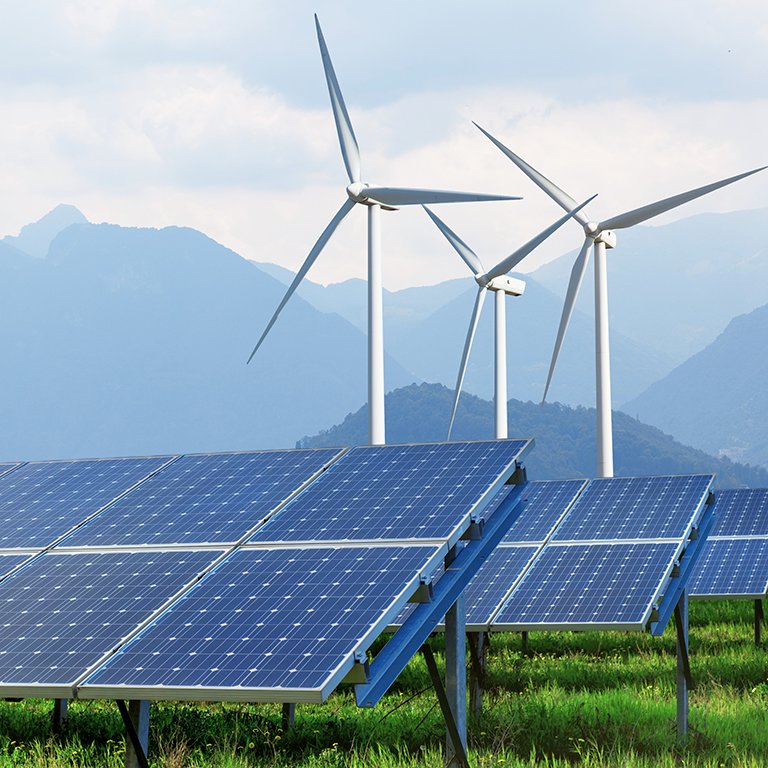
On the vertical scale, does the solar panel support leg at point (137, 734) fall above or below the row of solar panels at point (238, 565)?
below

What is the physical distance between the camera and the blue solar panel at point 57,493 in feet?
42.6

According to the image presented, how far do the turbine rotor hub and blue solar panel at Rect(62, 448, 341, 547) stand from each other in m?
17.2

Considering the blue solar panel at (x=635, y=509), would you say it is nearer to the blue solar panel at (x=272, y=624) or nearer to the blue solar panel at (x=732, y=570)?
the blue solar panel at (x=732, y=570)

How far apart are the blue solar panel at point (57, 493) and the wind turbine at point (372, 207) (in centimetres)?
1196

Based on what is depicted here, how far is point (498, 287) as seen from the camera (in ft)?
120

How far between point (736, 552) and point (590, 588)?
411 inches

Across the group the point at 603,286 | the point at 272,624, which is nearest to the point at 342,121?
the point at 603,286

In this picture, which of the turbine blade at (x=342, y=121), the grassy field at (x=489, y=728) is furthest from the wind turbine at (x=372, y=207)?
the grassy field at (x=489, y=728)

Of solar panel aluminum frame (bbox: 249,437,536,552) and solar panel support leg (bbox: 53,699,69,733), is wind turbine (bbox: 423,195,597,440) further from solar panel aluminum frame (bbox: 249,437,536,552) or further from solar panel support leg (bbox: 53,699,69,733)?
solar panel aluminum frame (bbox: 249,437,536,552)

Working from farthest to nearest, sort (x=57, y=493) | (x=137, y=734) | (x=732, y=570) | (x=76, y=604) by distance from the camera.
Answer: (x=732, y=570) < (x=57, y=493) < (x=76, y=604) < (x=137, y=734)

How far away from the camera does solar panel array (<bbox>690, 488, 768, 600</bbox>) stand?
79.7ft

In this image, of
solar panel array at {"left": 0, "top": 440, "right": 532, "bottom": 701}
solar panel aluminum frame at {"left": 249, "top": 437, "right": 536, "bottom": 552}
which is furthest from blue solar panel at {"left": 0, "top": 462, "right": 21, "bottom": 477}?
solar panel aluminum frame at {"left": 249, "top": 437, "right": 536, "bottom": 552}

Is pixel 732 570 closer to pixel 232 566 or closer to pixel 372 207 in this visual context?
pixel 372 207

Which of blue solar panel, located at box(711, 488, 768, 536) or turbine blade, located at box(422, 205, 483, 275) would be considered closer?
blue solar panel, located at box(711, 488, 768, 536)
